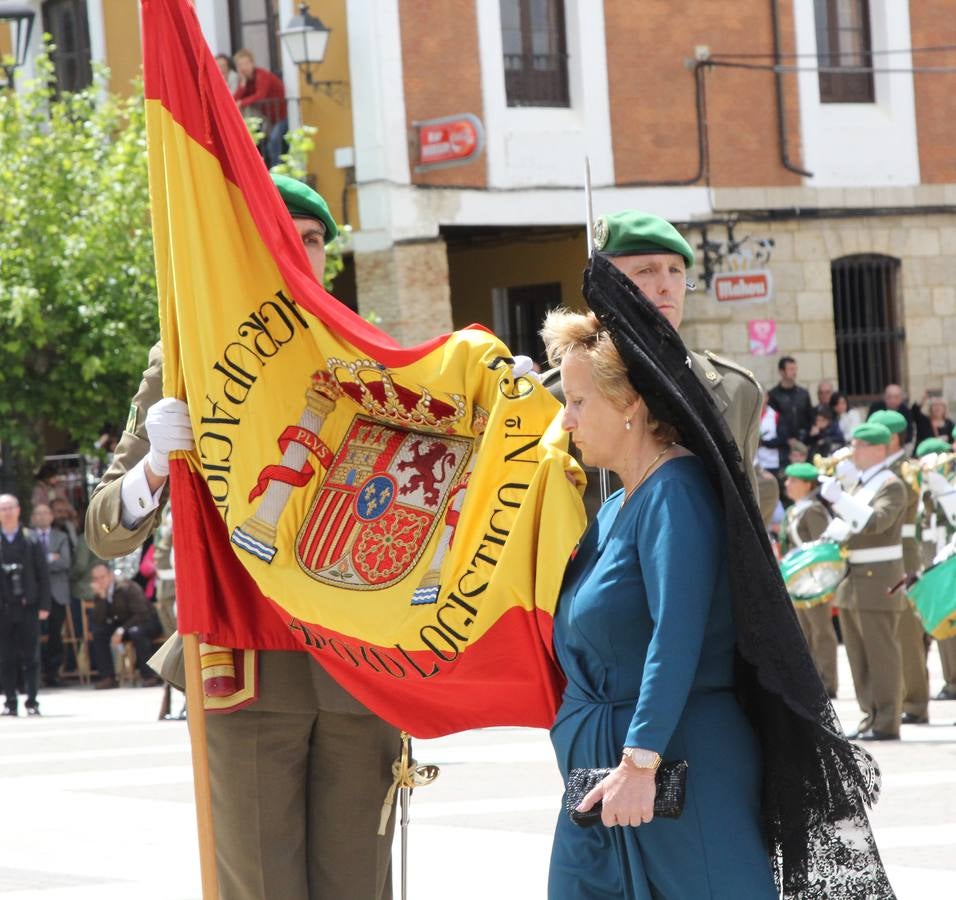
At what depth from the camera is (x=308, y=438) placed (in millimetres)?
5125

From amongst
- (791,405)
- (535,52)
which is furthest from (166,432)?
(535,52)

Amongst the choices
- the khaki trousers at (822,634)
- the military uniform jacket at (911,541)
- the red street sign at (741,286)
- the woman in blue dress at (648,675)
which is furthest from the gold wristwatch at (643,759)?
the red street sign at (741,286)

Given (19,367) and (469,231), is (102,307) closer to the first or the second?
(19,367)

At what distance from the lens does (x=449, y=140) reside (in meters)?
22.5

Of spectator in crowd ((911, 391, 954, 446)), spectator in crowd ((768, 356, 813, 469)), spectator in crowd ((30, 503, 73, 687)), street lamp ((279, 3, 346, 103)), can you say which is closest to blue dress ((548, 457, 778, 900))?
spectator in crowd ((30, 503, 73, 687))

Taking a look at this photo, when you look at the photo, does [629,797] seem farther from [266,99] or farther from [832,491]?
[266,99]

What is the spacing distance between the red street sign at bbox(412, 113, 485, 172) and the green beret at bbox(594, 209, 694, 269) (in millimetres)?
17135

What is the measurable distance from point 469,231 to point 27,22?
11.6 meters

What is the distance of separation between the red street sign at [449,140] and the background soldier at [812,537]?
7804mm

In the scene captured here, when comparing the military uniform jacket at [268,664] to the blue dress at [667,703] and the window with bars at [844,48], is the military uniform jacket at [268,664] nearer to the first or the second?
the blue dress at [667,703]

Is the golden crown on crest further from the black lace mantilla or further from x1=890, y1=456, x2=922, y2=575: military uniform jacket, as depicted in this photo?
x1=890, y1=456, x2=922, y2=575: military uniform jacket

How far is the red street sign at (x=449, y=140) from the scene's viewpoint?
22.4 m

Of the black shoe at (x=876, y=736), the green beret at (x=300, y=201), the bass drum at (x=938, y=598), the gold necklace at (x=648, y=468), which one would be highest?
the green beret at (x=300, y=201)

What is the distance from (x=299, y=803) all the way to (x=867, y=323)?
21209 mm
